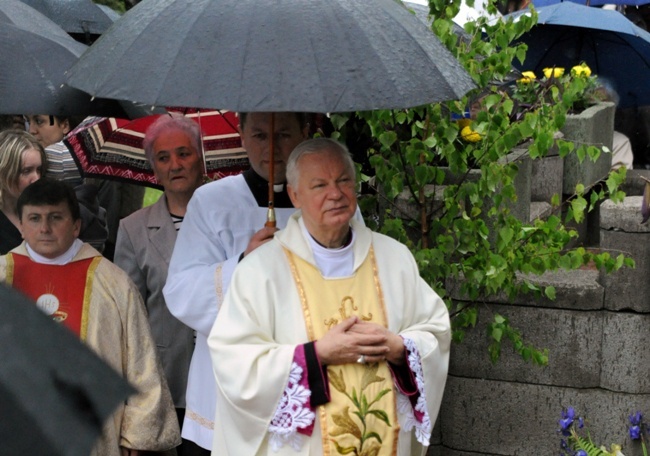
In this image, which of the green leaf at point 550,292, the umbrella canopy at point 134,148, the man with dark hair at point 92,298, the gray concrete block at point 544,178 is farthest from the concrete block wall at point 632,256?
the man with dark hair at point 92,298

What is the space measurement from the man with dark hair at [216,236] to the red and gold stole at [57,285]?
395 millimetres

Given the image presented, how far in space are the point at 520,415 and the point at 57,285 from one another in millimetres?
2469

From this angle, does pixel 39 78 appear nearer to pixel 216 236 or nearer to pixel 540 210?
pixel 216 236

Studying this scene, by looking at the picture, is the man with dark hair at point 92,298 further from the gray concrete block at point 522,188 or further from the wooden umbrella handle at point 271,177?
the gray concrete block at point 522,188

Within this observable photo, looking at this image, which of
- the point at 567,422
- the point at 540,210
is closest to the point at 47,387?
the point at 567,422

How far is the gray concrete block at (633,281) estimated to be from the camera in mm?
5945

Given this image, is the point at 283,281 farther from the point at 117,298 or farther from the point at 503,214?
the point at 503,214

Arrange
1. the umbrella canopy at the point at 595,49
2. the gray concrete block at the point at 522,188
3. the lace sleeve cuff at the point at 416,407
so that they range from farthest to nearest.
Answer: the umbrella canopy at the point at 595,49
the gray concrete block at the point at 522,188
the lace sleeve cuff at the point at 416,407

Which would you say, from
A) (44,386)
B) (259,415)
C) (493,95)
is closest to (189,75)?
(259,415)

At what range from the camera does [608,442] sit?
19.7 ft

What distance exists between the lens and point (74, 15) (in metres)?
8.02

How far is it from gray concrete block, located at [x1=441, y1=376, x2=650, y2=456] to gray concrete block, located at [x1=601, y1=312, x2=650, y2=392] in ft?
0.21

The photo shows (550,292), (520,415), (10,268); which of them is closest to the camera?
(10,268)

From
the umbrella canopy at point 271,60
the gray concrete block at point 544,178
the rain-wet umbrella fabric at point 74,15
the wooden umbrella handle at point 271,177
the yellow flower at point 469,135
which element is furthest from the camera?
the rain-wet umbrella fabric at point 74,15
